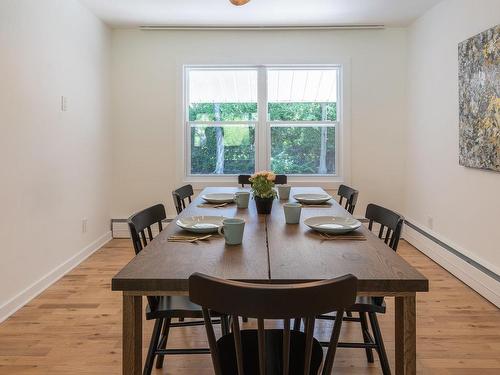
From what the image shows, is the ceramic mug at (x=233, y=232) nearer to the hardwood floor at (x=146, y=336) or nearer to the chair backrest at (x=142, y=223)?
the chair backrest at (x=142, y=223)

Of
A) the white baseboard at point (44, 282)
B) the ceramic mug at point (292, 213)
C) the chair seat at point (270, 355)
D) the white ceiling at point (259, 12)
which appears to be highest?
the white ceiling at point (259, 12)

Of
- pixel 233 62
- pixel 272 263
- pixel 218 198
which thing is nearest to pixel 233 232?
pixel 272 263

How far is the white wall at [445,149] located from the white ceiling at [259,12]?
350mm

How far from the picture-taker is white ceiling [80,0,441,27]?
3998 mm

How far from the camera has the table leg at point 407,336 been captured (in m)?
1.28

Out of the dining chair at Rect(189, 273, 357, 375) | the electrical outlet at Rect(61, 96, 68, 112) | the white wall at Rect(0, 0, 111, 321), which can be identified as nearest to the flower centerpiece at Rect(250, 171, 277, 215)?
the dining chair at Rect(189, 273, 357, 375)

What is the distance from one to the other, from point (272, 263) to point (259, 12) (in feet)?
11.4

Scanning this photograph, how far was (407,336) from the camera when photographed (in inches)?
51.1

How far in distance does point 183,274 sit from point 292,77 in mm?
4083

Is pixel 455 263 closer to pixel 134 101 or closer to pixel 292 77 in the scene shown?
pixel 292 77

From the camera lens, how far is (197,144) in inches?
199

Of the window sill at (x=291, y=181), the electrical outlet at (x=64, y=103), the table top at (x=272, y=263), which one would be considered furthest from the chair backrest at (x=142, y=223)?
the window sill at (x=291, y=181)

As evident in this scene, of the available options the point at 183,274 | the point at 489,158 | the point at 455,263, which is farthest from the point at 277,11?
the point at 183,274

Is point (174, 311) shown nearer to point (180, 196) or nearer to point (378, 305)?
point (378, 305)
